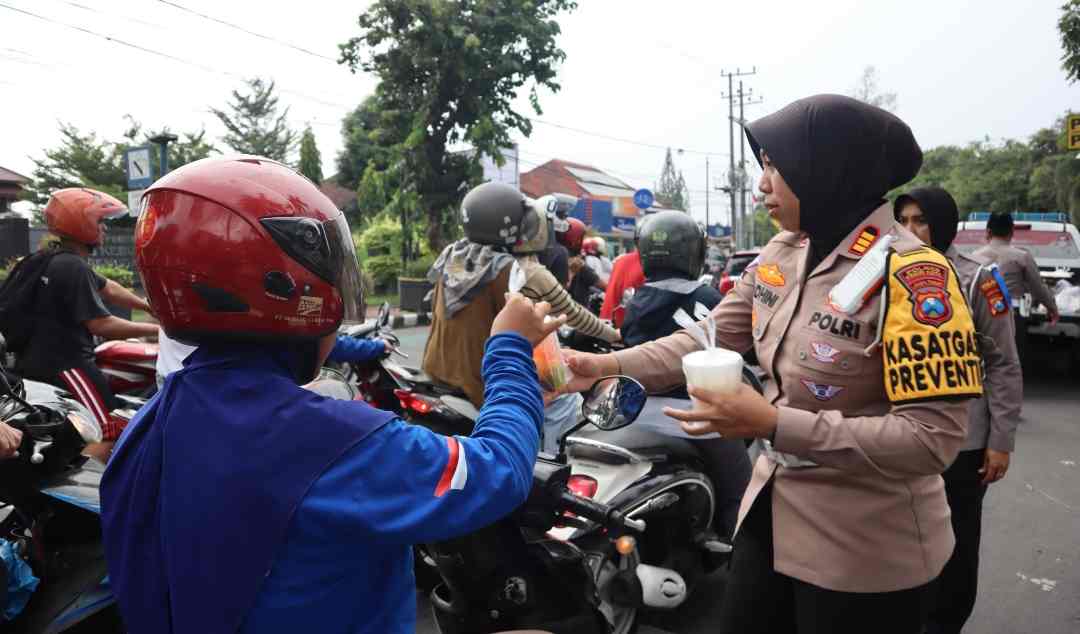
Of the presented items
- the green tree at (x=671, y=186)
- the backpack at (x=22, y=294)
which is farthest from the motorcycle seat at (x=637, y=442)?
the green tree at (x=671, y=186)

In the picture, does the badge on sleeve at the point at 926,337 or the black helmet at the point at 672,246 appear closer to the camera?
the badge on sleeve at the point at 926,337

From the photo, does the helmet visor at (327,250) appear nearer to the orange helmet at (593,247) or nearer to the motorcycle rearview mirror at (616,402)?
the motorcycle rearview mirror at (616,402)

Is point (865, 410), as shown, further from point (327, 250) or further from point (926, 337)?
point (327, 250)

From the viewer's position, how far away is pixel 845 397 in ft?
5.54

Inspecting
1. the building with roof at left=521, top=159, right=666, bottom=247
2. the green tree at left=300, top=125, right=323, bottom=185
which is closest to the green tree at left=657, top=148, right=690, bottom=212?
the building with roof at left=521, top=159, right=666, bottom=247

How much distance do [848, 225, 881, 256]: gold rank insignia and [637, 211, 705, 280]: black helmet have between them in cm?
194

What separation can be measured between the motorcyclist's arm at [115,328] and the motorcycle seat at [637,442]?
2.60 metres

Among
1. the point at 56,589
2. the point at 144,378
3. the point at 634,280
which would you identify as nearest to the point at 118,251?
the point at 144,378

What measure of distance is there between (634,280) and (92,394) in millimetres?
3737

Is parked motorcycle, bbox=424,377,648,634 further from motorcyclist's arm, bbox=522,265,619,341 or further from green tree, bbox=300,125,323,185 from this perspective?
green tree, bbox=300,125,323,185

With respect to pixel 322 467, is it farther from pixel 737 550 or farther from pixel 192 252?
pixel 737 550

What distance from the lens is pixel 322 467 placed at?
1116 mm

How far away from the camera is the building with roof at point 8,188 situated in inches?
918

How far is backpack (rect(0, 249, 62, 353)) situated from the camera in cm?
396
